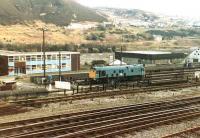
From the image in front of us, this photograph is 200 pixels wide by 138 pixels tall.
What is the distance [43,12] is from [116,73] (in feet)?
448

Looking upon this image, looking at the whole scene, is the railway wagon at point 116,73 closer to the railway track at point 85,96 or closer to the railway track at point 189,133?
the railway track at point 85,96

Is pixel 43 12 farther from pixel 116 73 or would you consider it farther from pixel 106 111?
pixel 106 111

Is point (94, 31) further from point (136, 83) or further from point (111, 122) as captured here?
point (111, 122)

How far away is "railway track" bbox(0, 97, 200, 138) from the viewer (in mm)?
20750

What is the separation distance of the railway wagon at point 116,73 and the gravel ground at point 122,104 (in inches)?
319

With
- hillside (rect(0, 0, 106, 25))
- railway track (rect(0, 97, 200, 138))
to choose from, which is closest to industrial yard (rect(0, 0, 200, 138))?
railway track (rect(0, 97, 200, 138))

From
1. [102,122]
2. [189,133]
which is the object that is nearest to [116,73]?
[102,122]

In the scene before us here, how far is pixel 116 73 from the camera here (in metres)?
46.2

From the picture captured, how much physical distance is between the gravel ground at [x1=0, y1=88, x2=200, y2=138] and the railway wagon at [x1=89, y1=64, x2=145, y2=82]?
8112 mm

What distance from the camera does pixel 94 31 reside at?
157 meters

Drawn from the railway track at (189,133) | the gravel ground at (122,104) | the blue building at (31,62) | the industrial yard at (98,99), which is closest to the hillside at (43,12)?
the industrial yard at (98,99)

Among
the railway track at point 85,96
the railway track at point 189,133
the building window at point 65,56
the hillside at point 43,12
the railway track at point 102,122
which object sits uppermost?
the hillside at point 43,12

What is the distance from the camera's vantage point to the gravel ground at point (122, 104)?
2238 cm

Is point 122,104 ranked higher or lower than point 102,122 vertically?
higher
